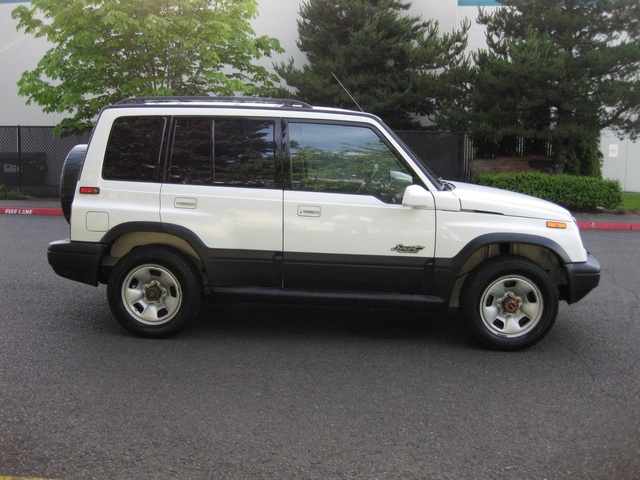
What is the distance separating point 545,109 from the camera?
19.5 meters

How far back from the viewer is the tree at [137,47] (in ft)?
54.2

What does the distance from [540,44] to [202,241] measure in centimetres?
1460

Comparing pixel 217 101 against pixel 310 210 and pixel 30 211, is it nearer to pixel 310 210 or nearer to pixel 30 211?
pixel 310 210

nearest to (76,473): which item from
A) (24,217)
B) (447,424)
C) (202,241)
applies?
(447,424)

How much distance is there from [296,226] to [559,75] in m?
14.3

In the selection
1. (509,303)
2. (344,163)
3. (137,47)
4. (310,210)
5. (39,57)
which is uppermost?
(39,57)

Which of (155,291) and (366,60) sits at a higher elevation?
(366,60)

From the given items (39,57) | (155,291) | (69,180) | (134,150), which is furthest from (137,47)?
(155,291)

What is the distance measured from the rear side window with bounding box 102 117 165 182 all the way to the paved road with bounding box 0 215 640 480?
138cm

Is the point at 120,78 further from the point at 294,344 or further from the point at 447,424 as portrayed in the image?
the point at 447,424

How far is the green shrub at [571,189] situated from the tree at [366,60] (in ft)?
14.5

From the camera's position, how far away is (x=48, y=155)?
21.6 m

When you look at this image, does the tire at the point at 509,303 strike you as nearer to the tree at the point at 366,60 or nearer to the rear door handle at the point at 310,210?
the rear door handle at the point at 310,210

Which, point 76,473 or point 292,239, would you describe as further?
point 292,239
